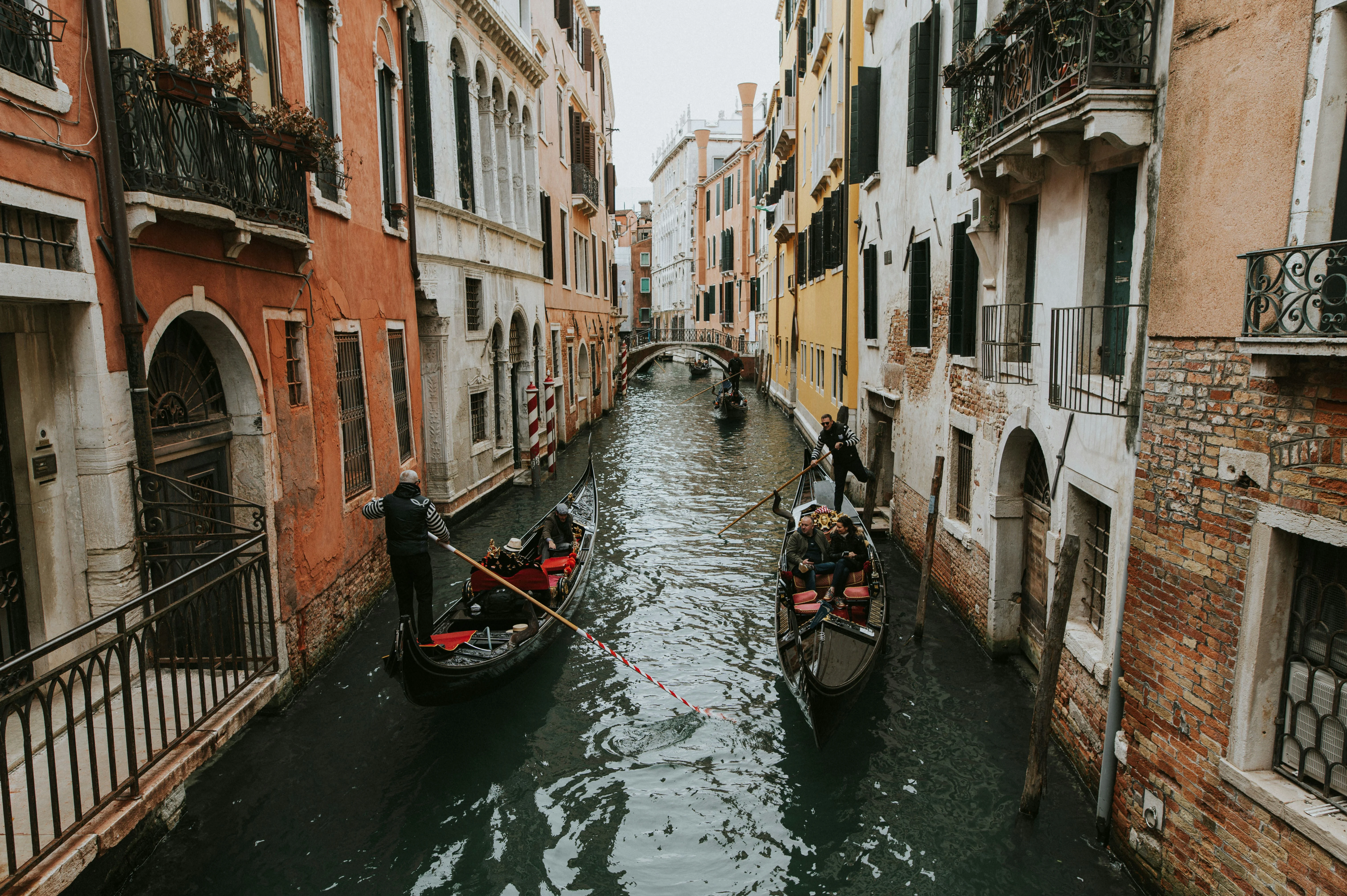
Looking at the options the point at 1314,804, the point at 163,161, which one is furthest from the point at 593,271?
the point at 1314,804

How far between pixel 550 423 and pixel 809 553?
9006mm

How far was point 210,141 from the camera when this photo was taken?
4930 mm

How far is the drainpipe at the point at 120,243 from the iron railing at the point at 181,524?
173mm

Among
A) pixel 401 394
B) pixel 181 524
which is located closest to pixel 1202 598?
pixel 181 524

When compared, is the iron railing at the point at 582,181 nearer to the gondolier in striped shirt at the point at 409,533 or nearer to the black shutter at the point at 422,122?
the black shutter at the point at 422,122

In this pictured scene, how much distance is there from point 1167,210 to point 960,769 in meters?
3.80

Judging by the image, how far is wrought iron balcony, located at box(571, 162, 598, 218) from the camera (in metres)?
20.1

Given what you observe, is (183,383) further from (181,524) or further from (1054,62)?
(1054,62)

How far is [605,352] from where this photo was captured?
25391 millimetres

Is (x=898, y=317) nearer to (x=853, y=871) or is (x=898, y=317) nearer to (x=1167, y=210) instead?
(x=1167, y=210)

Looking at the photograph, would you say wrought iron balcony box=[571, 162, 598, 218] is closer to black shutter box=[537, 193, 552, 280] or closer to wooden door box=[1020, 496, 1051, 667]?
black shutter box=[537, 193, 552, 280]

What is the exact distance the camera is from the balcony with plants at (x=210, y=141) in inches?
174

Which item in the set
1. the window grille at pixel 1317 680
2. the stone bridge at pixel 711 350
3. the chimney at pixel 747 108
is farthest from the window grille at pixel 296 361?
the chimney at pixel 747 108

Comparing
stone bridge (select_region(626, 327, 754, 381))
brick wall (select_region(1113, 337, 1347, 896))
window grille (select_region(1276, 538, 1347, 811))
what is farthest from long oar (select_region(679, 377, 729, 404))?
window grille (select_region(1276, 538, 1347, 811))
